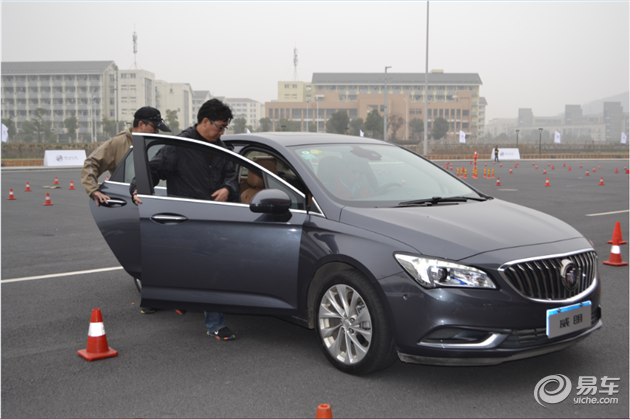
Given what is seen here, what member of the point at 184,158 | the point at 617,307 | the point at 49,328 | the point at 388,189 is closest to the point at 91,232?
the point at 49,328

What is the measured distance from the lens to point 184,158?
4.84 meters

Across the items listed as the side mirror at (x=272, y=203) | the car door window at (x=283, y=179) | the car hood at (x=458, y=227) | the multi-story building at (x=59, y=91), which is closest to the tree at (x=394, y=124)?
the multi-story building at (x=59, y=91)

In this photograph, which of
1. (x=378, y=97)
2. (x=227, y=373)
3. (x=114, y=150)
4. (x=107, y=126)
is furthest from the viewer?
(x=378, y=97)

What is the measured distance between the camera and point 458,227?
391 centimetres

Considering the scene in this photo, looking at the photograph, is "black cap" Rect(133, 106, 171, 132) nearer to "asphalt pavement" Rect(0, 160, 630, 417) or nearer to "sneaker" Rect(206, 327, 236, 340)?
"asphalt pavement" Rect(0, 160, 630, 417)

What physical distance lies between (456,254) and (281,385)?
4.58 ft

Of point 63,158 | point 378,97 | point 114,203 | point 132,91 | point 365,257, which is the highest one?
point 132,91

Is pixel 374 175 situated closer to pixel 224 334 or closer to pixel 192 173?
pixel 192 173

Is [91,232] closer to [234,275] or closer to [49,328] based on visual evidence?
[49,328]

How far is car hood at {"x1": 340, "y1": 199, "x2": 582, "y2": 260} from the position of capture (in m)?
3.70

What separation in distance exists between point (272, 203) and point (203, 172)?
3.00ft

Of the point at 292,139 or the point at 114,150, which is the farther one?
the point at 114,150

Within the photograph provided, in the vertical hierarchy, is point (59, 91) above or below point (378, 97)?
above

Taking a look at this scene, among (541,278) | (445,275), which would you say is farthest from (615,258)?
(445,275)
